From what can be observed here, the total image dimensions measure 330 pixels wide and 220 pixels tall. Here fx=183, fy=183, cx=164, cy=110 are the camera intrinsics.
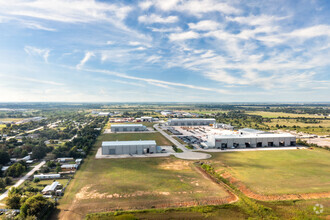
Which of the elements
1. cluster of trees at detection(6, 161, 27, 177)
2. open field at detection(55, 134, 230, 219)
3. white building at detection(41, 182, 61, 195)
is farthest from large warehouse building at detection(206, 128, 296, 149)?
cluster of trees at detection(6, 161, 27, 177)

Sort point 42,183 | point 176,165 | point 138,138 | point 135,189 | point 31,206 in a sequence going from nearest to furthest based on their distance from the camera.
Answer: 1. point 31,206
2. point 135,189
3. point 42,183
4. point 176,165
5. point 138,138

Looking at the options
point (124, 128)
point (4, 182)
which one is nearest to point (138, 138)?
point (124, 128)

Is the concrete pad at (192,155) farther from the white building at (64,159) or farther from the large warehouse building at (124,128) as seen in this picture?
the large warehouse building at (124,128)

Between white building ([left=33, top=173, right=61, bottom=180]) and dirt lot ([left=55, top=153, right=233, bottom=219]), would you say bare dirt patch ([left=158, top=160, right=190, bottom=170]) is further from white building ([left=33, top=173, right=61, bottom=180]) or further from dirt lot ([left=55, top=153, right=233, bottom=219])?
white building ([left=33, top=173, right=61, bottom=180])

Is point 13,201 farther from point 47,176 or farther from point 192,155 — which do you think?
Answer: point 192,155

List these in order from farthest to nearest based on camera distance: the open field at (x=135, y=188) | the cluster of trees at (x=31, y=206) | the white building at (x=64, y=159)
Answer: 1. the white building at (x=64, y=159)
2. the open field at (x=135, y=188)
3. the cluster of trees at (x=31, y=206)

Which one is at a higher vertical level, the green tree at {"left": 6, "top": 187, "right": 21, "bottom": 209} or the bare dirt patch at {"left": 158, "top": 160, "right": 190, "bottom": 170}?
the green tree at {"left": 6, "top": 187, "right": 21, "bottom": 209}

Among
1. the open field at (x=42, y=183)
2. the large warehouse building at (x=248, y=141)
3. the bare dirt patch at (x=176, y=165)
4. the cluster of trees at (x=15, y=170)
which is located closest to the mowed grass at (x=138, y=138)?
the large warehouse building at (x=248, y=141)
